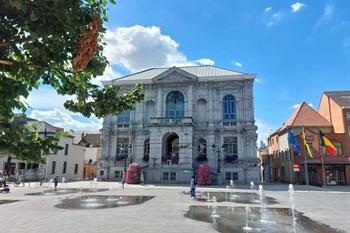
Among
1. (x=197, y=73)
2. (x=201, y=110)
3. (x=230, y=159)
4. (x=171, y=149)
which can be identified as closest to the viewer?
(x=230, y=159)

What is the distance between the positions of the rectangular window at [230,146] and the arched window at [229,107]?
11.4 ft

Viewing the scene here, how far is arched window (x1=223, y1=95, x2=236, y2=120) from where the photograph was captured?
4650cm

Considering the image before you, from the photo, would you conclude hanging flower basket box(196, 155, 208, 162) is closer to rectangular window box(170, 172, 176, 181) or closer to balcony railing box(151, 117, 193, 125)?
rectangular window box(170, 172, 176, 181)

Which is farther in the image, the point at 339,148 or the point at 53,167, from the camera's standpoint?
the point at 53,167

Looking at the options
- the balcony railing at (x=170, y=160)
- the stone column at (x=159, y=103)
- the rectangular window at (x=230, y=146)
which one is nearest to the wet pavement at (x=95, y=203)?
the balcony railing at (x=170, y=160)

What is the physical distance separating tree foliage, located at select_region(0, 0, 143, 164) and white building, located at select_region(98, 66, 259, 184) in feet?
124

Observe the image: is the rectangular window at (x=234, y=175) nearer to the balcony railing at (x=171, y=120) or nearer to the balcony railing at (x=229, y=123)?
the balcony railing at (x=229, y=123)

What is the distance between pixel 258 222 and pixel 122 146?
37.9 metres

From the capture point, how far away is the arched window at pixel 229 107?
4650cm

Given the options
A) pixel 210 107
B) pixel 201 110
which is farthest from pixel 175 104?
pixel 210 107

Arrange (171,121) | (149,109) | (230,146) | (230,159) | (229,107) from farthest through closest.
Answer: (149,109)
(229,107)
(230,146)
(171,121)
(230,159)

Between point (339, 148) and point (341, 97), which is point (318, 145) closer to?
point (339, 148)

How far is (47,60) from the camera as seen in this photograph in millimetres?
4586

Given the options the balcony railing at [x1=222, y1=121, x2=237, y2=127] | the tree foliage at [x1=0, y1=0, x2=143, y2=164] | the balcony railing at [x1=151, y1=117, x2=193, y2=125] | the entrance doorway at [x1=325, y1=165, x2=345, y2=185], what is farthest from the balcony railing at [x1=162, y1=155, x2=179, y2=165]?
the tree foliage at [x1=0, y1=0, x2=143, y2=164]
